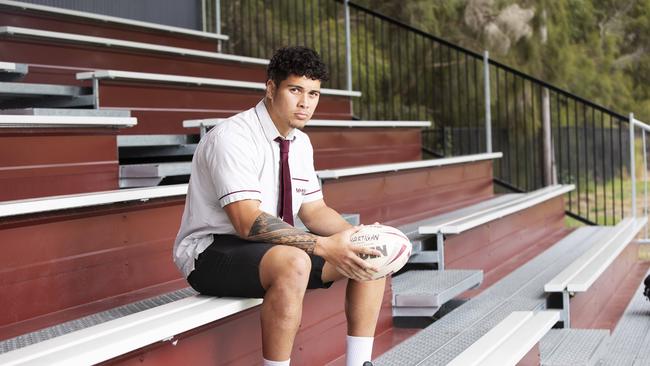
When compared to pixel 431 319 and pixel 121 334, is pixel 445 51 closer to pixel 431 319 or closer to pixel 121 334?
pixel 431 319

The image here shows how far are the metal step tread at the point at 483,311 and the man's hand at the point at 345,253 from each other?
2.13 ft

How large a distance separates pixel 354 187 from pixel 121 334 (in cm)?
255

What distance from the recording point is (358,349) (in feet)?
8.58

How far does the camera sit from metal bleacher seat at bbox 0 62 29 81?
129 inches

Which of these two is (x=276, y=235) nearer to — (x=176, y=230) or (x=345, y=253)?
(x=345, y=253)

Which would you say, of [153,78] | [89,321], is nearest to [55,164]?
[89,321]

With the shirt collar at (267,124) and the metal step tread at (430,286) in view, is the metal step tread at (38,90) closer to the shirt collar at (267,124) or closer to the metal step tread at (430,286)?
the shirt collar at (267,124)

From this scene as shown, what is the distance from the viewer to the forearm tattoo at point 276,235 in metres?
2.42

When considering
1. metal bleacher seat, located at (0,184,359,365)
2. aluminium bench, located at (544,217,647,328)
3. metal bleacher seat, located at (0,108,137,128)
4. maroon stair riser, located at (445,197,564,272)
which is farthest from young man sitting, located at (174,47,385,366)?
maroon stair riser, located at (445,197,564,272)

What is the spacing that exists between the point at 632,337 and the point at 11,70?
113 inches

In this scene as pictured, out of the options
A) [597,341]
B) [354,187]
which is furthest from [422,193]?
[597,341]

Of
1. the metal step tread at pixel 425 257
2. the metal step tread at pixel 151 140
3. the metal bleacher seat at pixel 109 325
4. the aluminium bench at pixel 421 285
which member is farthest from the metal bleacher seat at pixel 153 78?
the metal step tread at pixel 425 257

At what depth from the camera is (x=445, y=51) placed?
1034 centimetres

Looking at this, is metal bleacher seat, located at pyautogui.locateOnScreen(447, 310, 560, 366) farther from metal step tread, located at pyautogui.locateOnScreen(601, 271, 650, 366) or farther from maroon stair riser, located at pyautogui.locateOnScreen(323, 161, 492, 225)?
maroon stair riser, located at pyautogui.locateOnScreen(323, 161, 492, 225)
